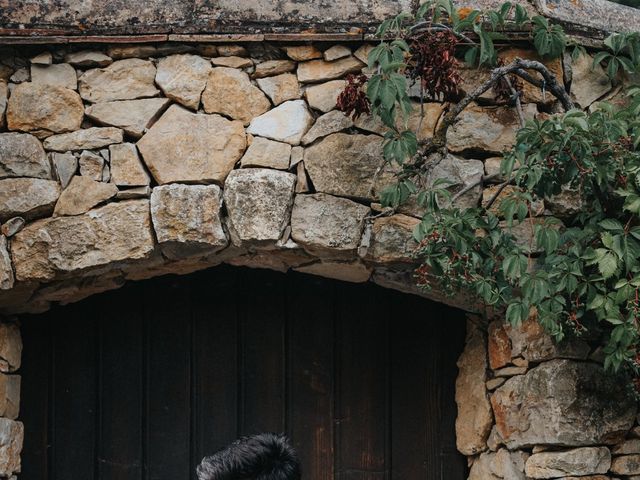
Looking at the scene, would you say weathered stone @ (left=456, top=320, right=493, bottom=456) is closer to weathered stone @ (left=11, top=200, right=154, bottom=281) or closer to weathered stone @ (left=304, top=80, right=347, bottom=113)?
weathered stone @ (left=304, top=80, right=347, bottom=113)

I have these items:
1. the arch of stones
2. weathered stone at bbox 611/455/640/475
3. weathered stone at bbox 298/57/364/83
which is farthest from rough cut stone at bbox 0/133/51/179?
weathered stone at bbox 611/455/640/475

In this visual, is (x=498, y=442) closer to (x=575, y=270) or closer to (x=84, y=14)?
(x=575, y=270)

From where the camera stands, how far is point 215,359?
3697 millimetres

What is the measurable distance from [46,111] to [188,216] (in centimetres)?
48

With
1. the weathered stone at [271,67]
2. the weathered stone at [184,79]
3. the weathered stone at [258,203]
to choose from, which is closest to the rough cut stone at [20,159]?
the weathered stone at [184,79]

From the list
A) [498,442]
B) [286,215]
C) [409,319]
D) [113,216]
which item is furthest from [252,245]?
[498,442]

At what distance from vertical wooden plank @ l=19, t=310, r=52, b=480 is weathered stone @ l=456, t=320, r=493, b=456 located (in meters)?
1.20

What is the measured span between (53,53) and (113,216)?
0.48 m

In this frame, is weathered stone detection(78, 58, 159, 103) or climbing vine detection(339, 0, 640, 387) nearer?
climbing vine detection(339, 0, 640, 387)

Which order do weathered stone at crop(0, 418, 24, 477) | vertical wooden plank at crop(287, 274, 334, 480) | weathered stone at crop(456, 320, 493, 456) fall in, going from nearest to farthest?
weathered stone at crop(0, 418, 24, 477), weathered stone at crop(456, 320, 493, 456), vertical wooden plank at crop(287, 274, 334, 480)

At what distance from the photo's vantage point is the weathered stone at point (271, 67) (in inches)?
133

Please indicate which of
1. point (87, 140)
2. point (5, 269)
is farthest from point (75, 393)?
point (87, 140)

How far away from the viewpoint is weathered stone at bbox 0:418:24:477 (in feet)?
11.2

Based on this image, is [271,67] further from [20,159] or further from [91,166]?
[20,159]
